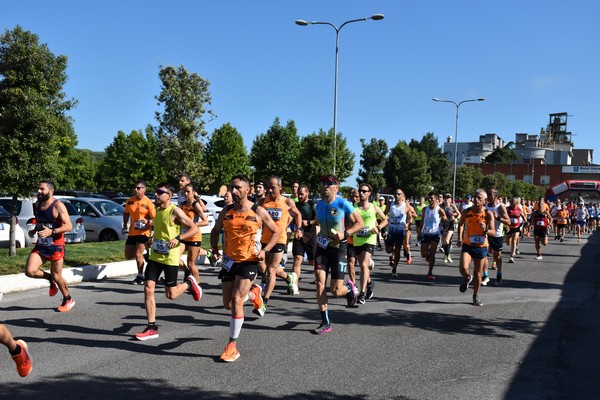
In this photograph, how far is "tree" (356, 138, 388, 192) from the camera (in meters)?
55.7

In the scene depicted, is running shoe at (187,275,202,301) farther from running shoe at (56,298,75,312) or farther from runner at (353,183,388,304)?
runner at (353,183,388,304)

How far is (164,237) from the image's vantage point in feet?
22.2

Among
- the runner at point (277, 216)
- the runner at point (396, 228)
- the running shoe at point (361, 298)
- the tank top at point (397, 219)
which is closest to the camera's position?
the runner at point (277, 216)

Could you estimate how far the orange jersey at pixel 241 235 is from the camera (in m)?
5.97

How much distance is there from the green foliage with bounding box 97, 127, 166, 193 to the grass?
A: 48378 millimetres

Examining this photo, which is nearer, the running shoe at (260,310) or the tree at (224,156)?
the running shoe at (260,310)

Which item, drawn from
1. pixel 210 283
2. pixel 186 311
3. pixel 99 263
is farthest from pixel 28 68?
pixel 186 311

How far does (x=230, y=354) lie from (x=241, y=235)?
123cm

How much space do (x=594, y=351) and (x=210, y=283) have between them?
21.6 feet

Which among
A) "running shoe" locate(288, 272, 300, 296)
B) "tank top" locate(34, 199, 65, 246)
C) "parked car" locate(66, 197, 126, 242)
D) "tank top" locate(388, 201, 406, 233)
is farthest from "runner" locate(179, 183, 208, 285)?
"parked car" locate(66, 197, 126, 242)

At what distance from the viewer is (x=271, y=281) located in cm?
824

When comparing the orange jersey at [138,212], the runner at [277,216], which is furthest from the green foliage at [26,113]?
the runner at [277,216]

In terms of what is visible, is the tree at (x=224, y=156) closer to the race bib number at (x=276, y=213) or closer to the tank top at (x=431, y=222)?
the tank top at (x=431, y=222)

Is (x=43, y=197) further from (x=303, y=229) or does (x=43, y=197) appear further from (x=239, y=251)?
(x=303, y=229)
